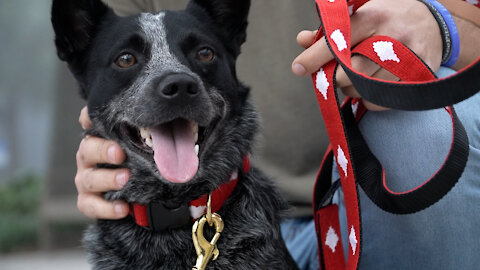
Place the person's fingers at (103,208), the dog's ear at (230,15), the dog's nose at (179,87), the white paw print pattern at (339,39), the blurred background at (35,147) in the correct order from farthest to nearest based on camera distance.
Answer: the blurred background at (35,147) → the dog's ear at (230,15) → the person's fingers at (103,208) → the dog's nose at (179,87) → the white paw print pattern at (339,39)

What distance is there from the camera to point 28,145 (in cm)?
603

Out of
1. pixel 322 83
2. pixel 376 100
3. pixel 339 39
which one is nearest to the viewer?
pixel 376 100

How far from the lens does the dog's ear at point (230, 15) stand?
6.38 ft

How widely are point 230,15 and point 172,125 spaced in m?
0.55

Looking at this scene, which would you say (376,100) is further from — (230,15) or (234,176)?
(230,15)

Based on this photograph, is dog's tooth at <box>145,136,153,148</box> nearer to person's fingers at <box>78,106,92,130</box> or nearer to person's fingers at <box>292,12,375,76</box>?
person's fingers at <box>78,106,92,130</box>

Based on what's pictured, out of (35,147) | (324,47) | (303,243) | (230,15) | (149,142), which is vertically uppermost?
(324,47)

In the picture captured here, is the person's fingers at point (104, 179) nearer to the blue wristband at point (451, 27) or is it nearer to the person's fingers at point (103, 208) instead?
the person's fingers at point (103, 208)

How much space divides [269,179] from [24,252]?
4465 millimetres

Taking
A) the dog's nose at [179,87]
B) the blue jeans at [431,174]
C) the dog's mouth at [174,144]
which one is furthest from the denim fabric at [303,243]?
the dog's nose at [179,87]

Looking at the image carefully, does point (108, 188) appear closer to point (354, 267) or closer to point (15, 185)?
point (354, 267)

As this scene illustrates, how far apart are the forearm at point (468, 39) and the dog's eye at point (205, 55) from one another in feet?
2.59

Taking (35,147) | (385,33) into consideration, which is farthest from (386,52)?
(35,147)

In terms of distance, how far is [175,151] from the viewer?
1.54 metres
